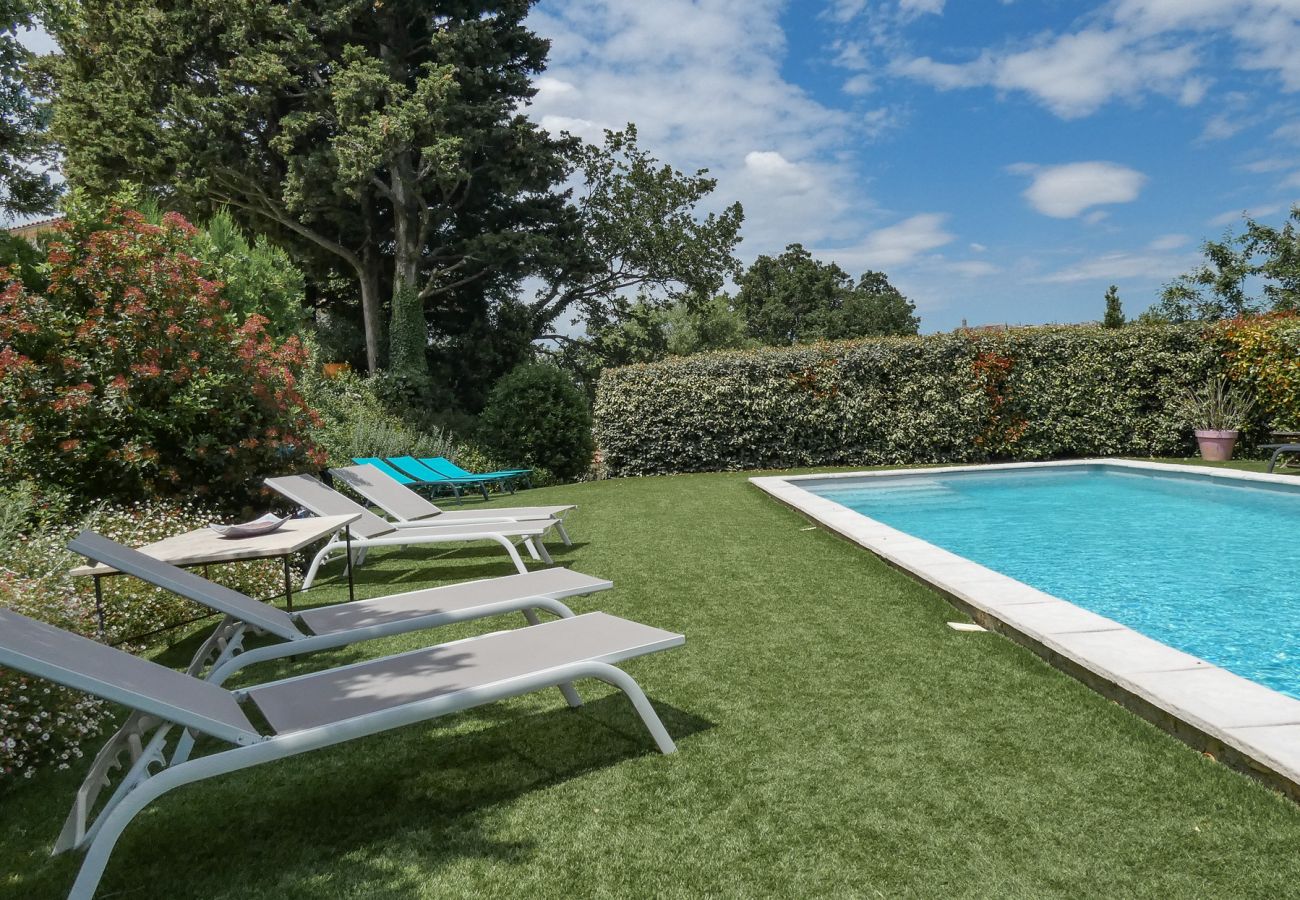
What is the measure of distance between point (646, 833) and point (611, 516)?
775 centimetres

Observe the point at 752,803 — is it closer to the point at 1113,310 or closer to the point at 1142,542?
the point at 1142,542

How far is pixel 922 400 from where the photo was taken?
16.0 m

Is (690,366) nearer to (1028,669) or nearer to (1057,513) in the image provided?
(1057,513)

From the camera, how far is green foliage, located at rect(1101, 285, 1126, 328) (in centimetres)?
2712

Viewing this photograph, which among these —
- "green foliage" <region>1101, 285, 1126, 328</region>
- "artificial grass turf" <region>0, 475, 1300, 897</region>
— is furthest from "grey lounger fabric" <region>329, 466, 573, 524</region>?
"green foliage" <region>1101, 285, 1126, 328</region>

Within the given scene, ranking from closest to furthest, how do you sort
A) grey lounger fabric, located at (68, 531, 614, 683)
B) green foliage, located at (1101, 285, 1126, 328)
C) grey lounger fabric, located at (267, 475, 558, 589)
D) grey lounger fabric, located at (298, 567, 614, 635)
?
grey lounger fabric, located at (68, 531, 614, 683) < grey lounger fabric, located at (298, 567, 614, 635) < grey lounger fabric, located at (267, 475, 558, 589) < green foliage, located at (1101, 285, 1126, 328)

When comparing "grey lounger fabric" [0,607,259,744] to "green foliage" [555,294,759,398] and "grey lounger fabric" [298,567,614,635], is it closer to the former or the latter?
"grey lounger fabric" [298,567,614,635]

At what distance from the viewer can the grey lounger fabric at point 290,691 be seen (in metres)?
2.26

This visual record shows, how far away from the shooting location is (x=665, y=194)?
26891 millimetres

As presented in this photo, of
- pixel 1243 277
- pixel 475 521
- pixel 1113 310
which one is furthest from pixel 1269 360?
pixel 1243 277

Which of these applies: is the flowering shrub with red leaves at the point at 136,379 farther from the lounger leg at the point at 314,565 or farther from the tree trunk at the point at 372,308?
the tree trunk at the point at 372,308

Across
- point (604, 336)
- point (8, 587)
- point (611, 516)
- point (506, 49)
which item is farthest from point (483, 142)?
point (8, 587)

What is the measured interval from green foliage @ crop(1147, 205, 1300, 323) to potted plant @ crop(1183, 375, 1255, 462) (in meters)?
15.5

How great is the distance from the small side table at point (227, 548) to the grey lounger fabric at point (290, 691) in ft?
4.64
